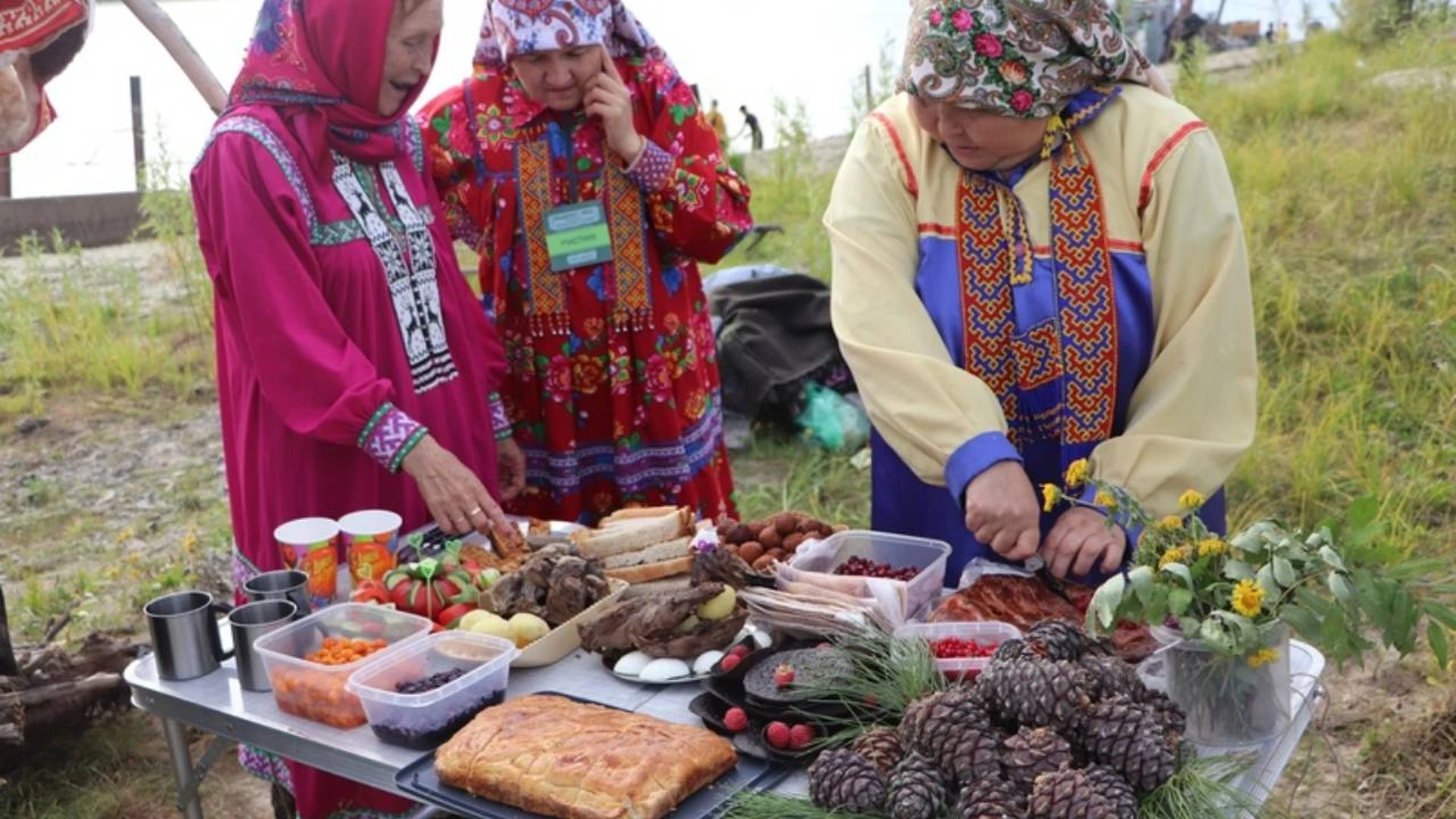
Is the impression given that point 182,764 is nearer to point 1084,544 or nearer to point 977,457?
point 977,457

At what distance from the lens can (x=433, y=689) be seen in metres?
2.14

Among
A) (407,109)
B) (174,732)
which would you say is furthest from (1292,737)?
(407,109)

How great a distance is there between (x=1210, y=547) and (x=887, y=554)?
73cm

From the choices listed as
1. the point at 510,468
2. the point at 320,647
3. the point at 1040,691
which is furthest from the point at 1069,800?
the point at 510,468

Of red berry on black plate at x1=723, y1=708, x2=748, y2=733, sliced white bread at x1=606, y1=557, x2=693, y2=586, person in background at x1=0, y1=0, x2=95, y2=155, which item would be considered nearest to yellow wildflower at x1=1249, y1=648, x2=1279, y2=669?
red berry on black plate at x1=723, y1=708, x2=748, y2=733

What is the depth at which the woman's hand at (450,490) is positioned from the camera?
272cm

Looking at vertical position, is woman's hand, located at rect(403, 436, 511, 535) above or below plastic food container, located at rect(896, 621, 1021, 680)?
above

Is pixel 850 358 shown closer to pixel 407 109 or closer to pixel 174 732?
pixel 407 109

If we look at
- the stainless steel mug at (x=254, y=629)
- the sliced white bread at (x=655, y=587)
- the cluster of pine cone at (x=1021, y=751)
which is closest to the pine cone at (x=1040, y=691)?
the cluster of pine cone at (x=1021, y=751)

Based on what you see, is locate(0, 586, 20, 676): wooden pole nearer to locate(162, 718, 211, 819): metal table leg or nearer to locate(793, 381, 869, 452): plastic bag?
locate(162, 718, 211, 819): metal table leg

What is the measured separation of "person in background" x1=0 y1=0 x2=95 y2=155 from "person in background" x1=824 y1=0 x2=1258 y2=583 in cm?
163

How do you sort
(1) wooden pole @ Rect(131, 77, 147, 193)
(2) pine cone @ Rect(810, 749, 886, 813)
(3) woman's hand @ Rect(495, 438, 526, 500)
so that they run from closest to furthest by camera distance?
(2) pine cone @ Rect(810, 749, 886, 813) → (3) woman's hand @ Rect(495, 438, 526, 500) → (1) wooden pole @ Rect(131, 77, 147, 193)

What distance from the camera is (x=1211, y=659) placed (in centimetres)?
191

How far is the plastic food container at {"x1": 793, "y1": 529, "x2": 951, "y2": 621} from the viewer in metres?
2.46
